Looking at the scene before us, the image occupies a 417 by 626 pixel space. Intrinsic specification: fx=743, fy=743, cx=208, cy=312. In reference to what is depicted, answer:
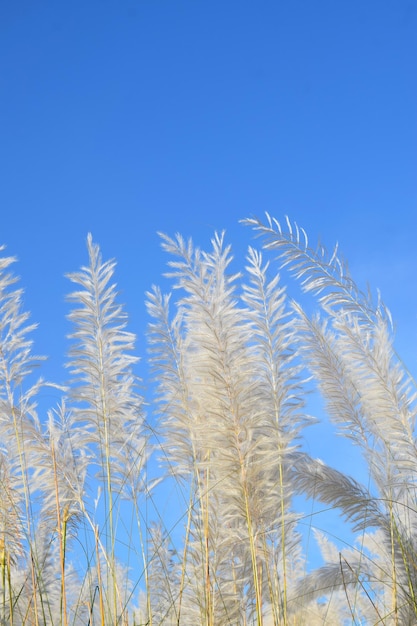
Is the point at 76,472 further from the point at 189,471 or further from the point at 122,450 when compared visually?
the point at 189,471

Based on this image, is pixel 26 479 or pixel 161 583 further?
pixel 161 583

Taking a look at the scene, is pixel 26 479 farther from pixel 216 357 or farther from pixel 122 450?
pixel 216 357

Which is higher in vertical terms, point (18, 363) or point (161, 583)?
point (18, 363)

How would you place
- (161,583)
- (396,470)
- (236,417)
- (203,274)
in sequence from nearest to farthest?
(236,417), (203,274), (161,583), (396,470)

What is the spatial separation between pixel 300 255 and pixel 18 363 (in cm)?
125

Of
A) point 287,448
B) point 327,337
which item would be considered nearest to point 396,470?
point 327,337

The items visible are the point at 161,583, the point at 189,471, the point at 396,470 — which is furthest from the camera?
the point at 396,470

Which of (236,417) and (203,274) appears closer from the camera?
(236,417)

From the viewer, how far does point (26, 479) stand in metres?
3.10

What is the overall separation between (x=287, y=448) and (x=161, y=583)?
3.99 ft

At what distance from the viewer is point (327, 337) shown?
13.2ft

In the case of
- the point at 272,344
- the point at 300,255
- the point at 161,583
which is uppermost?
the point at 300,255

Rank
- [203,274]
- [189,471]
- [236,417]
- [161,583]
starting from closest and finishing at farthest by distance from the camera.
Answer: [236,417] < [203,274] < [189,471] < [161,583]

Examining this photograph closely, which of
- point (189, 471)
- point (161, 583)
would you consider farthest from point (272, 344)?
point (161, 583)
